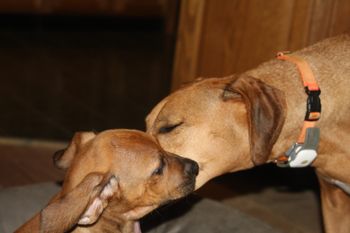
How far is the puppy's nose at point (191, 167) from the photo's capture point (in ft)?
8.23

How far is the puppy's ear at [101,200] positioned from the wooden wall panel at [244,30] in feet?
5.63

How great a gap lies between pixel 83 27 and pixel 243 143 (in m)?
7.12

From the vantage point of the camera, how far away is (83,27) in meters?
9.32

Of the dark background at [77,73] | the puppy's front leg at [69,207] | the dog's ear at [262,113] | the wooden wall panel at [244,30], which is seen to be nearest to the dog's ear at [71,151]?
the puppy's front leg at [69,207]

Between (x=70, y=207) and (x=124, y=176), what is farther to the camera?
(x=124, y=176)

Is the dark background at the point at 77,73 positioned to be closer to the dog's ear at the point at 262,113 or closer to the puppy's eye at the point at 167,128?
the puppy's eye at the point at 167,128

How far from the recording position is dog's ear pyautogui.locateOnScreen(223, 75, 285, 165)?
2.42 meters

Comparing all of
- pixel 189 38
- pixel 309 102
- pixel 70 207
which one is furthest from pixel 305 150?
pixel 189 38

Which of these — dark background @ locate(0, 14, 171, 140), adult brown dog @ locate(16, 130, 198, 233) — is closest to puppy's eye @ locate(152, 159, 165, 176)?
adult brown dog @ locate(16, 130, 198, 233)

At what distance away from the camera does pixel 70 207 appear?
2207 mm

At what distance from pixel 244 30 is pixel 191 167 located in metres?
1.78

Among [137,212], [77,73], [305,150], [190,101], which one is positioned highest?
[190,101]

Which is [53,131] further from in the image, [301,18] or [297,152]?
[297,152]

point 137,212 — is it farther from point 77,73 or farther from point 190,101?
point 77,73
